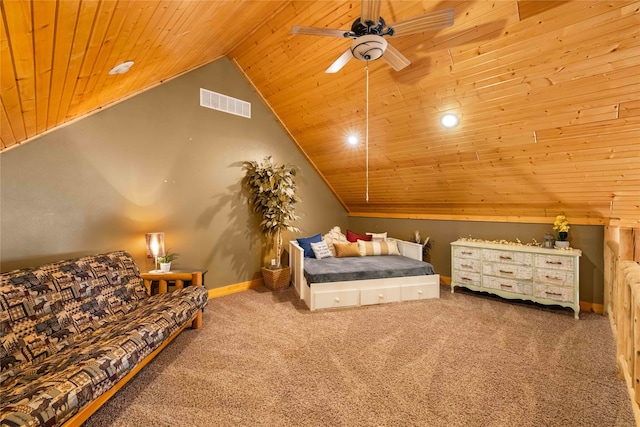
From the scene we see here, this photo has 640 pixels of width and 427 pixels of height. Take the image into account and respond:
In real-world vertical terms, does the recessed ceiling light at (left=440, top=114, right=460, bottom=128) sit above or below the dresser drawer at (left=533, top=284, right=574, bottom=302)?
above

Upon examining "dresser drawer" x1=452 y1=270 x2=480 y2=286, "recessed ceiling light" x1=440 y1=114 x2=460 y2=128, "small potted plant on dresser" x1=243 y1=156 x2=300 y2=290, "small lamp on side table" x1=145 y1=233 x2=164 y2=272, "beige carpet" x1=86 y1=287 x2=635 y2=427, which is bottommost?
"beige carpet" x1=86 y1=287 x2=635 y2=427

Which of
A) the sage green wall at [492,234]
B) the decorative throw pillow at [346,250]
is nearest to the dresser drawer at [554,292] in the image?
the sage green wall at [492,234]

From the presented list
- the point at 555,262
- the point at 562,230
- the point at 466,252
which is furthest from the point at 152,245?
the point at 562,230

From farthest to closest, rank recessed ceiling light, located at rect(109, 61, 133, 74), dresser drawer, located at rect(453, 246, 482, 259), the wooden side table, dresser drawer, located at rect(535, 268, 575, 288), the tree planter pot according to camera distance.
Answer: the tree planter pot < dresser drawer, located at rect(453, 246, 482, 259) < dresser drawer, located at rect(535, 268, 575, 288) < the wooden side table < recessed ceiling light, located at rect(109, 61, 133, 74)

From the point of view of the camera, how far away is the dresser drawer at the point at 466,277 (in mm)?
3857

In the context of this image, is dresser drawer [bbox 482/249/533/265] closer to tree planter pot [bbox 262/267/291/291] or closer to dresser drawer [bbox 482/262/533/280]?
dresser drawer [bbox 482/262/533/280]

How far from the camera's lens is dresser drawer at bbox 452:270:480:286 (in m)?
3.86

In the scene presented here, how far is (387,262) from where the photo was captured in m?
3.99

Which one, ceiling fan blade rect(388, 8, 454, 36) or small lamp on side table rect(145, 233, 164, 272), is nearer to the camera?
ceiling fan blade rect(388, 8, 454, 36)

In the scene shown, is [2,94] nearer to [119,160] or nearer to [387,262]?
[119,160]

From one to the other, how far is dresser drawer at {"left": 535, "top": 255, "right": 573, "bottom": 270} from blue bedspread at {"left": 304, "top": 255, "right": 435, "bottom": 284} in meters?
1.26

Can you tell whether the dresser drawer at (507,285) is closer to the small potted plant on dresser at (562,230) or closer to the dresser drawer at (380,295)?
the small potted plant on dresser at (562,230)

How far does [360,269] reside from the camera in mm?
3600

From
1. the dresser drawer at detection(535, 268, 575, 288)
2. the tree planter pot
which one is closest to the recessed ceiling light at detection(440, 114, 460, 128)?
the dresser drawer at detection(535, 268, 575, 288)
